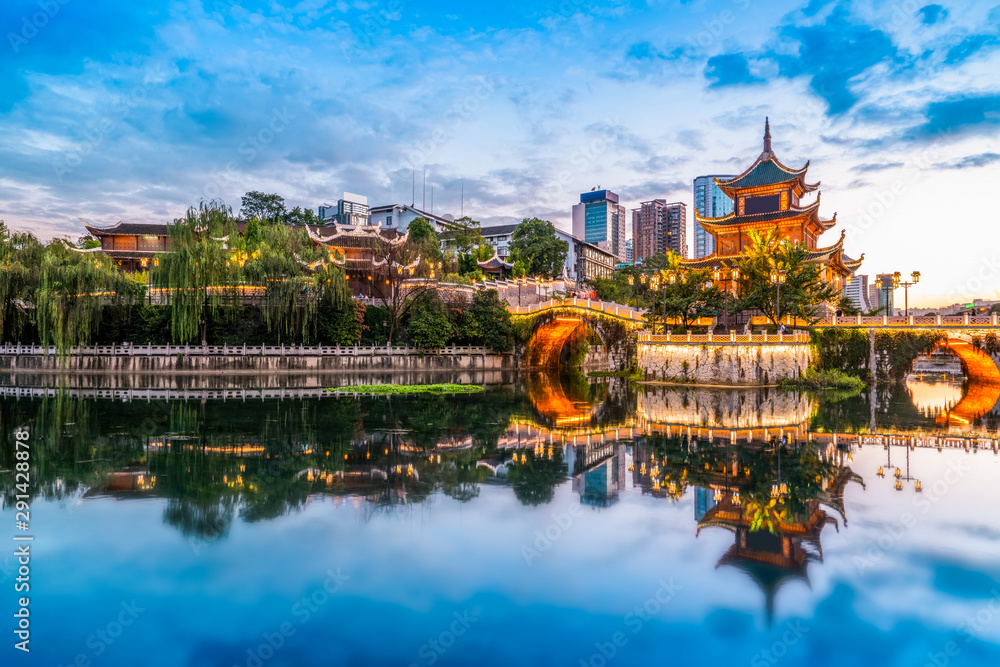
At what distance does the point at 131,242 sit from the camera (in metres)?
48.6

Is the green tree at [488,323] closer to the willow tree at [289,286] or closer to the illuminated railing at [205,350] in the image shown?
the illuminated railing at [205,350]

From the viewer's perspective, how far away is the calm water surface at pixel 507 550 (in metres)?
5.44

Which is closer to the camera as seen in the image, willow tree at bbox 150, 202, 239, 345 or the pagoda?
willow tree at bbox 150, 202, 239, 345

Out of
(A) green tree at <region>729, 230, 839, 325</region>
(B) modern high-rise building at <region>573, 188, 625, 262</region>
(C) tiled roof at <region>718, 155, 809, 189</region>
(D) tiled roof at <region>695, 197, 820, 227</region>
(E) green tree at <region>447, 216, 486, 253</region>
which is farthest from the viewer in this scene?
(B) modern high-rise building at <region>573, 188, 625, 262</region>

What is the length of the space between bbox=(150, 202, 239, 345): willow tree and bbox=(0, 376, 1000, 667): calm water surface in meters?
18.0

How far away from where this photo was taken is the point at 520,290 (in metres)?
48.3

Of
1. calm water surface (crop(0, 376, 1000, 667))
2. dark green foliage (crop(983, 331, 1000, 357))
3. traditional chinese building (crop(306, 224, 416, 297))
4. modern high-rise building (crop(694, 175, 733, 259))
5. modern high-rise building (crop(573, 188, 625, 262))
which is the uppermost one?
modern high-rise building (crop(694, 175, 733, 259))

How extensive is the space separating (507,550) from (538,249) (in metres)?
54.6

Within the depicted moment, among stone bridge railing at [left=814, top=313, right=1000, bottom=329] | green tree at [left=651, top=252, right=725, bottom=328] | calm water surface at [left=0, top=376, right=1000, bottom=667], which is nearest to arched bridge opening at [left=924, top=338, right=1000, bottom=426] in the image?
stone bridge railing at [left=814, top=313, right=1000, bottom=329]

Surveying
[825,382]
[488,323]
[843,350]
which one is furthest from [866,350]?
[488,323]

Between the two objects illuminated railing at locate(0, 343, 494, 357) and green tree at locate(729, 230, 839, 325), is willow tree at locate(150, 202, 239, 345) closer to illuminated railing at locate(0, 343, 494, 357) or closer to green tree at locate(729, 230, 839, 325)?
illuminated railing at locate(0, 343, 494, 357)

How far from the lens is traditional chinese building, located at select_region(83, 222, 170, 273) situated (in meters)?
A: 47.3

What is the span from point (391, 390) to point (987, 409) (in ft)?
73.3

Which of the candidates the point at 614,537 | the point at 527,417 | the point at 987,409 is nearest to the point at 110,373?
the point at 527,417
